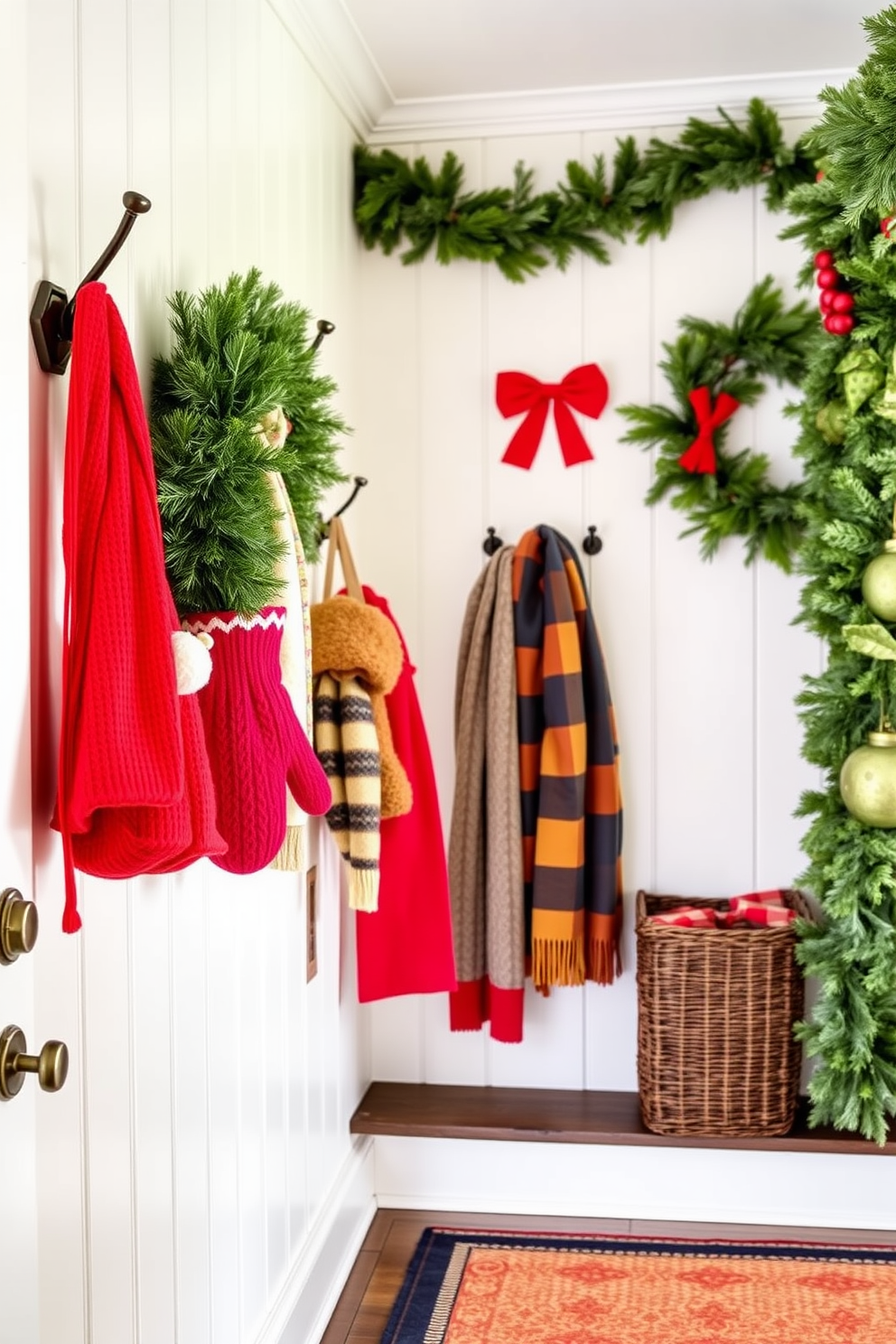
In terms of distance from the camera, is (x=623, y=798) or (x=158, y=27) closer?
(x=158, y=27)

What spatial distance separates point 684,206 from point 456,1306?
2349mm

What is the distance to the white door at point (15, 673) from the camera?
103 centimetres

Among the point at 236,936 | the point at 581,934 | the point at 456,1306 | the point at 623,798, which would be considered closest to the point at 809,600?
the point at 623,798

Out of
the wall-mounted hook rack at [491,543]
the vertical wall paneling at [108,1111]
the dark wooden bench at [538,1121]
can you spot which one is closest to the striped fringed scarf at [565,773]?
the wall-mounted hook rack at [491,543]

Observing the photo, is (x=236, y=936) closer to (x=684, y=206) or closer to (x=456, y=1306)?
(x=456, y=1306)

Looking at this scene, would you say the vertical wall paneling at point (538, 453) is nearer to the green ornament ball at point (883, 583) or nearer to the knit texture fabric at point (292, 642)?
the green ornament ball at point (883, 583)

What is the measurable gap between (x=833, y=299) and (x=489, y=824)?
1.28 m

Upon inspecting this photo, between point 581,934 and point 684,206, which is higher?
point 684,206

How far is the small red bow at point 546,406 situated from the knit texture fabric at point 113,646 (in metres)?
1.73

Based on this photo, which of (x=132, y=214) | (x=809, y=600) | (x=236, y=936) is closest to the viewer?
(x=132, y=214)

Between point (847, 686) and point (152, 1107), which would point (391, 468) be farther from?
point (152, 1107)

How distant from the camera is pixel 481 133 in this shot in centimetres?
281

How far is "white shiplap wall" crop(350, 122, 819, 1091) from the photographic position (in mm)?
2787

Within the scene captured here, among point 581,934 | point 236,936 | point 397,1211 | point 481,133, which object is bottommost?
point 397,1211
